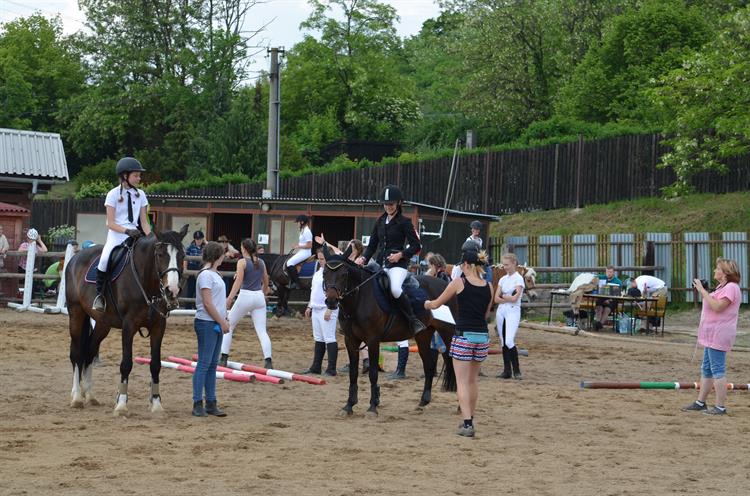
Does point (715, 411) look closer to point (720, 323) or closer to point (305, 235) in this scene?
point (720, 323)

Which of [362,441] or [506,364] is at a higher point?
[506,364]

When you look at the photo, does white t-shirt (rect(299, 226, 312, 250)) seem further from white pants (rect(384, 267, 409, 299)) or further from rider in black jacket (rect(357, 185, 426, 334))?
white pants (rect(384, 267, 409, 299))

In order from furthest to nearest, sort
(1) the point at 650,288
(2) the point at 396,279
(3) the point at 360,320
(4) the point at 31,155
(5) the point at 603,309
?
(4) the point at 31,155
(1) the point at 650,288
(5) the point at 603,309
(2) the point at 396,279
(3) the point at 360,320

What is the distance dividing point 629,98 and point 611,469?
35.9 m

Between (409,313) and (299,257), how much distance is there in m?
12.3

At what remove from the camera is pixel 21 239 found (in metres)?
29.4

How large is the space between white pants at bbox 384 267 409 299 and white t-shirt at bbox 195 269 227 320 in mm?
1959

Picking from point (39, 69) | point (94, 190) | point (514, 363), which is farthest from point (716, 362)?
point (39, 69)

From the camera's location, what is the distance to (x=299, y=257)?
2422cm

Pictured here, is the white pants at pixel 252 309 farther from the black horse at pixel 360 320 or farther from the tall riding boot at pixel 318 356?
the black horse at pixel 360 320

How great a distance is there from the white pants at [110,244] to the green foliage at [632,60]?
103 ft

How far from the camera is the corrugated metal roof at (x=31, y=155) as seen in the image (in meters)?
35.3

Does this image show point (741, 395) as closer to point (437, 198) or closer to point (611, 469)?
point (611, 469)

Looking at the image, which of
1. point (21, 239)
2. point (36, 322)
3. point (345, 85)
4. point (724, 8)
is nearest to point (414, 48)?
point (345, 85)
